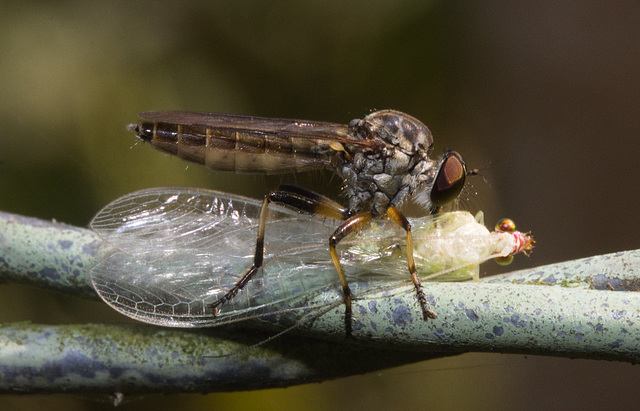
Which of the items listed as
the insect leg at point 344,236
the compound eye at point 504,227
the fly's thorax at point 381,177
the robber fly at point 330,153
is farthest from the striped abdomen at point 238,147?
the compound eye at point 504,227

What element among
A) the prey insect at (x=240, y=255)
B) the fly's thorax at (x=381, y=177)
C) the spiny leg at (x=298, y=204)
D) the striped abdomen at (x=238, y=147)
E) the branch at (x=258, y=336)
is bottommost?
the branch at (x=258, y=336)

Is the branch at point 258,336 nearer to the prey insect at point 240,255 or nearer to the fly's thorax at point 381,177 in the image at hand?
Answer: the prey insect at point 240,255

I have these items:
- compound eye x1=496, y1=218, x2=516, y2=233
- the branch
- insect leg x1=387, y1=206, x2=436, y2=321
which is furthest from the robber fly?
the branch

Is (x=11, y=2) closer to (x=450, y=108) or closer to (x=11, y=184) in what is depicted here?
(x=11, y=184)

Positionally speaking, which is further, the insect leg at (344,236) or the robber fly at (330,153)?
the robber fly at (330,153)

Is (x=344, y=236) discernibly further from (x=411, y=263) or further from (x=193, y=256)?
(x=193, y=256)

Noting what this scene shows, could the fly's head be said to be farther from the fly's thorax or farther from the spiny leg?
the spiny leg

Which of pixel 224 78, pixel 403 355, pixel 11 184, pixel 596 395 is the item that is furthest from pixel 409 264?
pixel 596 395
